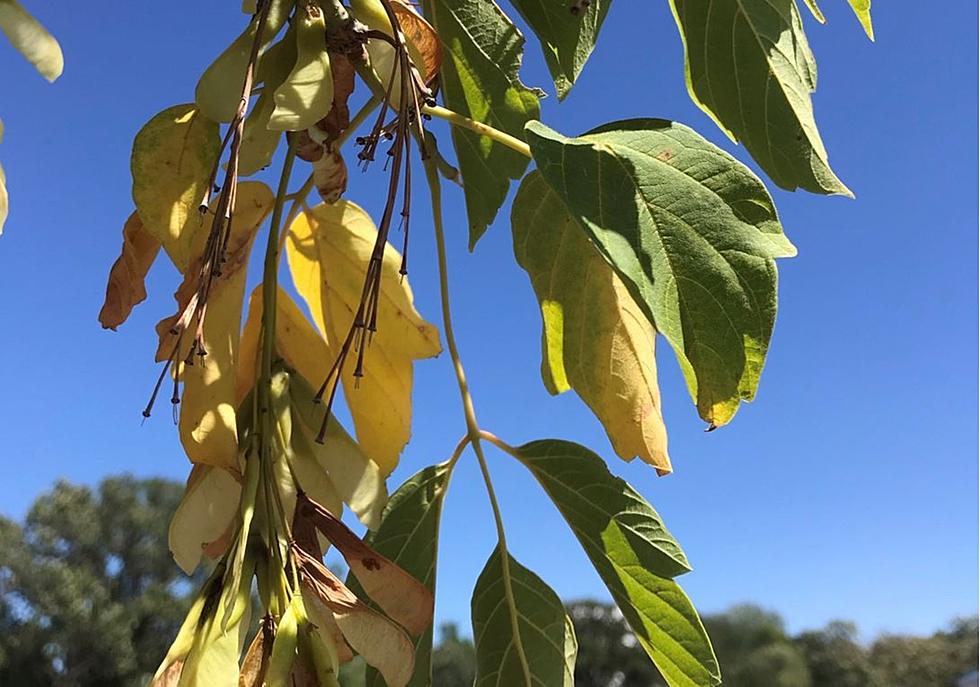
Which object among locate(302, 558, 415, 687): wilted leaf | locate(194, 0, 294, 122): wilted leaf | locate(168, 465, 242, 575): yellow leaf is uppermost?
locate(194, 0, 294, 122): wilted leaf

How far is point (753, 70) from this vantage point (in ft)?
0.95

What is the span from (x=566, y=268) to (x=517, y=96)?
6cm

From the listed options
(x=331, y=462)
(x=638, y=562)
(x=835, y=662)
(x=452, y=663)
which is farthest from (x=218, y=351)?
(x=835, y=662)

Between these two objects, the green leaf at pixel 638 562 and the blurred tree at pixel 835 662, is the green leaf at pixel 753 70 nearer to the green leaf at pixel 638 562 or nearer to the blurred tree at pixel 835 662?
the green leaf at pixel 638 562

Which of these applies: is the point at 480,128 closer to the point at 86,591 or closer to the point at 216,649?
the point at 216,649

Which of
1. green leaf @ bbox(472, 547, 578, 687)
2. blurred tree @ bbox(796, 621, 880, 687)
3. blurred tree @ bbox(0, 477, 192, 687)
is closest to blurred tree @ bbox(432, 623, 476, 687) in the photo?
blurred tree @ bbox(0, 477, 192, 687)

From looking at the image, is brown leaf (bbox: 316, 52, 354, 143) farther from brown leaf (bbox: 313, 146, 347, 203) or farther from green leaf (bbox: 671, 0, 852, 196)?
green leaf (bbox: 671, 0, 852, 196)

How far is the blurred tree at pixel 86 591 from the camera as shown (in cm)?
693

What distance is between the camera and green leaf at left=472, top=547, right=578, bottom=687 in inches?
13.1

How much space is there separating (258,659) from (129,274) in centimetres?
12

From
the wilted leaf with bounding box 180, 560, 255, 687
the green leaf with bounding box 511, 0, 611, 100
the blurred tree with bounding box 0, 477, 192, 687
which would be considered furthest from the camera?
the blurred tree with bounding box 0, 477, 192, 687

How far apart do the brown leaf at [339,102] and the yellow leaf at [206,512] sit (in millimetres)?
91

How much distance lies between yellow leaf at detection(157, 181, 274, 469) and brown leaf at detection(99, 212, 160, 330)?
0.08ft

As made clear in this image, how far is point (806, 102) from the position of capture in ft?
0.93
